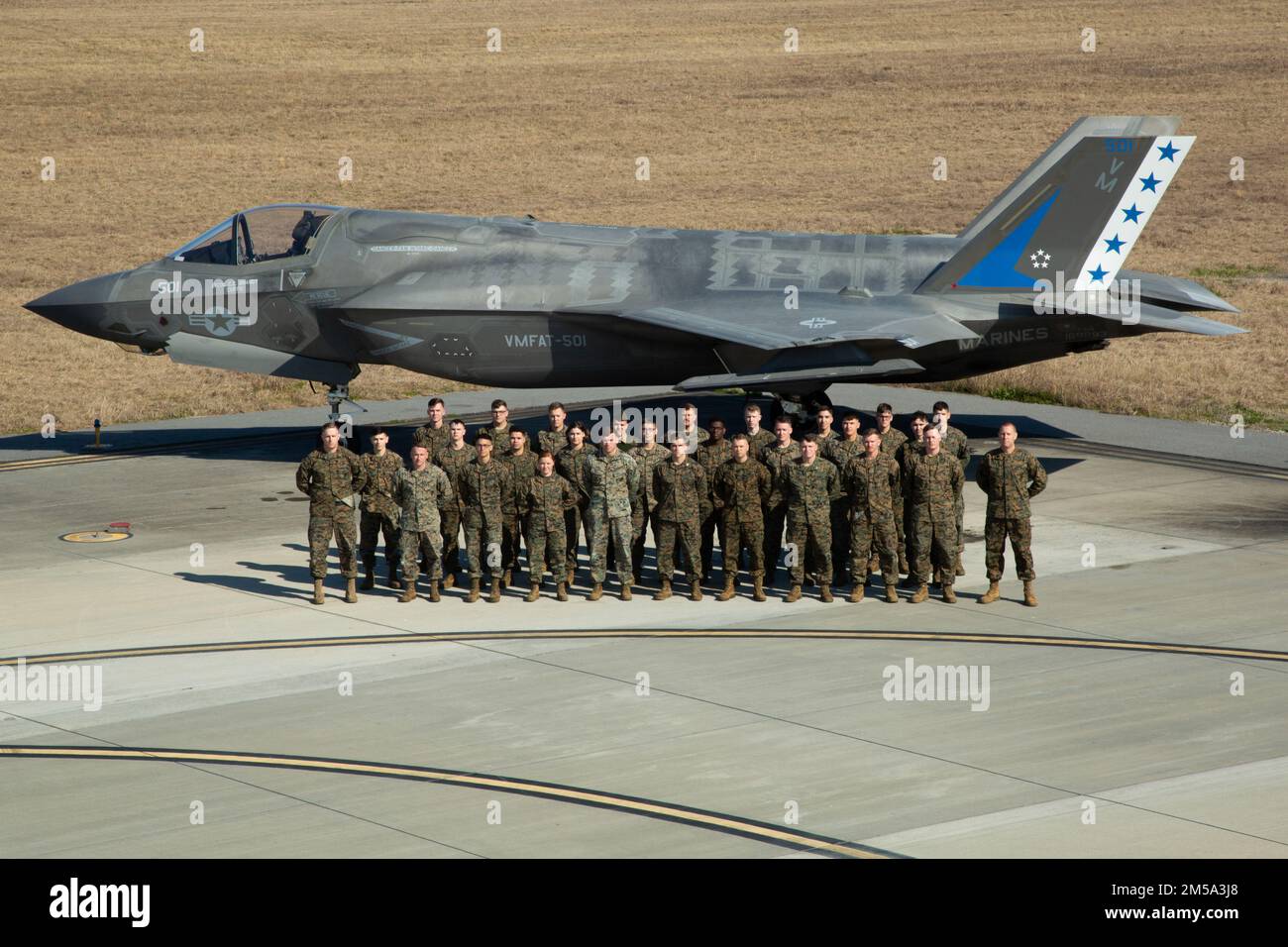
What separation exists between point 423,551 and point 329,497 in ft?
3.50

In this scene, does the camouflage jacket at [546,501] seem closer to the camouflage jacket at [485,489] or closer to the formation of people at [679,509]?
the formation of people at [679,509]

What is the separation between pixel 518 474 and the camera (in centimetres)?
1830

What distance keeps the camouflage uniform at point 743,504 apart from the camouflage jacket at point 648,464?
0.65 meters

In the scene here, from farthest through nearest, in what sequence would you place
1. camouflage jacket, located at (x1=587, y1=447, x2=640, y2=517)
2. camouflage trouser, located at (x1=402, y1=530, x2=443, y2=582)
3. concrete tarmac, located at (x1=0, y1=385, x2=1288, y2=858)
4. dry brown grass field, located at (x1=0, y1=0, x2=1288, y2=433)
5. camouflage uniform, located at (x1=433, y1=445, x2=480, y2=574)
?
dry brown grass field, located at (x1=0, y1=0, x2=1288, y2=433) → camouflage uniform, located at (x1=433, y1=445, x2=480, y2=574) → camouflage jacket, located at (x1=587, y1=447, x2=640, y2=517) → camouflage trouser, located at (x1=402, y1=530, x2=443, y2=582) → concrete tarmac, located at (x1=0, y1=385, x2=1288, y2=858)

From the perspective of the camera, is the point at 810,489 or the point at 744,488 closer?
the point at 810,489

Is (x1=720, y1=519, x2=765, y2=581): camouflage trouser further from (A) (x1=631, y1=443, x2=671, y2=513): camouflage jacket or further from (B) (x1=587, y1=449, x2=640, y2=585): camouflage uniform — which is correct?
(B) (x1=587, y1=449, x2=640, y2=585): camouflage uniform

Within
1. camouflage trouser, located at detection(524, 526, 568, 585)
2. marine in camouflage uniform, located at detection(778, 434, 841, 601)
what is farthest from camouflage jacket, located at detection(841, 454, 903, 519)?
camouflage trouser, located at detection(524, 526, 568, 585)

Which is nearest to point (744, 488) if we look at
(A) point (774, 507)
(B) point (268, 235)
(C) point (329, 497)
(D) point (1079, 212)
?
(A) point (774, 507)

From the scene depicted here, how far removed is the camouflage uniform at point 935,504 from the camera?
17.5 metres

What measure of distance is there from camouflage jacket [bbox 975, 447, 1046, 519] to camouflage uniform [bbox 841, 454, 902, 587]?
0.90 m

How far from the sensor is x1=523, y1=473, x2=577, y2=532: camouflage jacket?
1773 cm

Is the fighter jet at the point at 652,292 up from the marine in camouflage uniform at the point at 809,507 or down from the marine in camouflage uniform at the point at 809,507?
up

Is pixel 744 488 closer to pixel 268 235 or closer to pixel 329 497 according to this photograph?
pixel 329 497

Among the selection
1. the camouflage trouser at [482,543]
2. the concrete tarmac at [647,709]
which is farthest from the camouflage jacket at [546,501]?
the concrete tarmac at [647,709]
